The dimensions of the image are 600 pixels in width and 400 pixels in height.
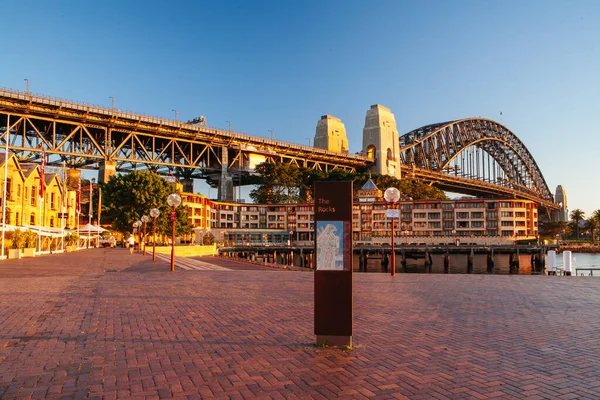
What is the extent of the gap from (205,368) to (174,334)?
102 inches

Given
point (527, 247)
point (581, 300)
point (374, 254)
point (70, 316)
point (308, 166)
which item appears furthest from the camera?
point (308, 166)

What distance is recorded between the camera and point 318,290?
27.5 ft

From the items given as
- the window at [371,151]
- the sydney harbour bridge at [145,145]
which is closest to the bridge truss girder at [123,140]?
the sydney harbour bridge at [145,145]

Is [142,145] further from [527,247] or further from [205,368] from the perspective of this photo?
[205,368]

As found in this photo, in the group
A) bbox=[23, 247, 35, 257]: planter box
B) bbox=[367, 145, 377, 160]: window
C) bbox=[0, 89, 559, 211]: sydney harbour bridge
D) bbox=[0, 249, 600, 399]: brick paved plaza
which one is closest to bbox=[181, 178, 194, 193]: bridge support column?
bbox=[0, 89, 559, 211]: sydney harbour bridge

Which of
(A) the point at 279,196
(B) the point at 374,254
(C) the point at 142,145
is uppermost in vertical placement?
(C) the point at 142,145

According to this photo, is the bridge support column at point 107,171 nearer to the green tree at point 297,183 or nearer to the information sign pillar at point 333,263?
the green tree at point 297,183

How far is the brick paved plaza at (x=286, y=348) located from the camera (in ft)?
20.6

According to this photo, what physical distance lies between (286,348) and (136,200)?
69032mm

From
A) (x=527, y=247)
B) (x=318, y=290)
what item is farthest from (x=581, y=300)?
(x=527, y=247)

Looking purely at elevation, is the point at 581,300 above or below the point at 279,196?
below

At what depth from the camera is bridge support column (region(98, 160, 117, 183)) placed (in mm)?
95312

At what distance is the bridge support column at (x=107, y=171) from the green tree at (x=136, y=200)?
68.1 feet

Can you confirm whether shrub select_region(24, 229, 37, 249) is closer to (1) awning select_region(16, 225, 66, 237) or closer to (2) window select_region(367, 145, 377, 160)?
(1) awning select_region(16, 225, 66, 237)
